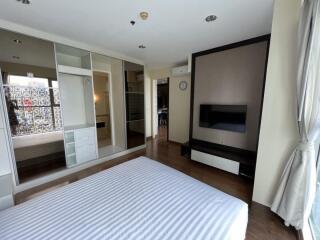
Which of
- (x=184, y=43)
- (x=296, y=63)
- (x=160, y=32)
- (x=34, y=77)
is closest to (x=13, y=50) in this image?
(x=34, y=77)

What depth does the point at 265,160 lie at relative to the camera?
6.08 feet

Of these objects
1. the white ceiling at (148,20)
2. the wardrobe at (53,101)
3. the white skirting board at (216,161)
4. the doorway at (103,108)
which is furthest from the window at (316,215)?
the doorway at (103,108)

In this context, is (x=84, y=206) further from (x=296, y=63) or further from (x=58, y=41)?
(x=58, y=41)

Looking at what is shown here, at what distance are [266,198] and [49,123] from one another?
366 cm

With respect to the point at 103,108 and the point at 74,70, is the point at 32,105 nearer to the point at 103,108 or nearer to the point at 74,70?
the point at 74,70

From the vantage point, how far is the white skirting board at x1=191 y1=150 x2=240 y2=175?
8.71 ft

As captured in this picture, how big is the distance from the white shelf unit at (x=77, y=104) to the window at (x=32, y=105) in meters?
0.20

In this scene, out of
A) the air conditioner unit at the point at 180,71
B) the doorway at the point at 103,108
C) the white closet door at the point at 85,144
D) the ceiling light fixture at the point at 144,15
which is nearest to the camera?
the ceiling light fixture at the point at 144,15

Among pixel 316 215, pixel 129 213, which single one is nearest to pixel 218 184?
pixel 316 215

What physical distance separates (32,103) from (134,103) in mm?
2190

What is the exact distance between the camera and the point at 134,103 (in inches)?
158

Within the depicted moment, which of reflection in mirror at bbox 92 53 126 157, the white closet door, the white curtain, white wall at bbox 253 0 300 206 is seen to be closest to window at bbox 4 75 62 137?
the white closet door

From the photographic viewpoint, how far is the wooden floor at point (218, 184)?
62.4 inches

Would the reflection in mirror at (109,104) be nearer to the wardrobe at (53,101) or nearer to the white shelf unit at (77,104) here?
the wardrobe at (53,101)
